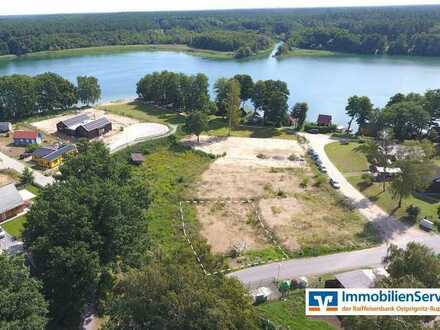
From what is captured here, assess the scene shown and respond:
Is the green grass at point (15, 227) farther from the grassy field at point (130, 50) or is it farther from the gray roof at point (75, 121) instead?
the grassy field at point (130, 50)

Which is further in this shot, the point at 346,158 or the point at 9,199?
the point at 346,158

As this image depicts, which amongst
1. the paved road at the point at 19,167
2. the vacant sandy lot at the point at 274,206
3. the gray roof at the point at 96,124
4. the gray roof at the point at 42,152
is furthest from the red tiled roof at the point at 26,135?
the vacant sandy lot at the point at 274,206

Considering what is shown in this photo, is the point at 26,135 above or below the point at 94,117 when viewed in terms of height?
above

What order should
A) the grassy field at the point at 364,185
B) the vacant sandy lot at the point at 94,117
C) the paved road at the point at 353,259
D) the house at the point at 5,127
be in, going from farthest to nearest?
the vacant sandy lot at the point at 94,117 < the house at the point at 5,127 < the grassy field at the point at 364,185 < the paved road at the point at 353,259

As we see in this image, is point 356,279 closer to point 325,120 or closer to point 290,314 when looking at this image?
point 290,314

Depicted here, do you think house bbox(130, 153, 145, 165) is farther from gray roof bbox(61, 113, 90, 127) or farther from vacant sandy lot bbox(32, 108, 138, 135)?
gray roof bbox(61, 113, 90, 127)

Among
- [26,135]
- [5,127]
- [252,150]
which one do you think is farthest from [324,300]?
[5,127]

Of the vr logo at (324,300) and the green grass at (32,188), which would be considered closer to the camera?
the vr logo at (324,300)

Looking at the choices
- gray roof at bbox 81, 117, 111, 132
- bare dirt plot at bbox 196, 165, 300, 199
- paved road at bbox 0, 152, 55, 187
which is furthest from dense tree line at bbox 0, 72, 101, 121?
bare dirt plot at bbox 196, 165, 300, 199
